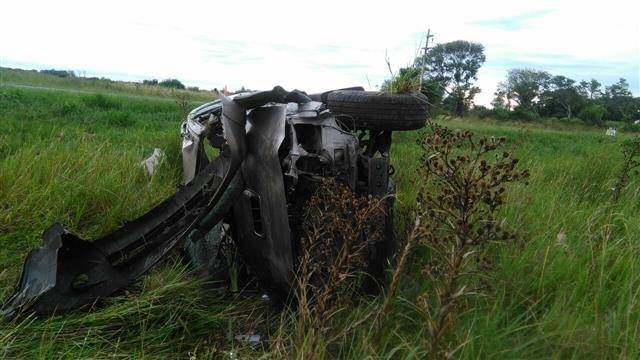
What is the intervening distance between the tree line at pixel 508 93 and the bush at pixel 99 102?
29.4 ft

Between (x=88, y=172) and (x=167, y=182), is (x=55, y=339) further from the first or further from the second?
(x=167, y=182)

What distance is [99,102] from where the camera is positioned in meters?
14.2

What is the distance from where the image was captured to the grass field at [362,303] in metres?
2.33

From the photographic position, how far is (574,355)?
7.01 feet

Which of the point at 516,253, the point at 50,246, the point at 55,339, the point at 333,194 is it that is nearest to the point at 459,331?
the point at 333,194

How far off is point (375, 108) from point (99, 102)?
12.2 meters

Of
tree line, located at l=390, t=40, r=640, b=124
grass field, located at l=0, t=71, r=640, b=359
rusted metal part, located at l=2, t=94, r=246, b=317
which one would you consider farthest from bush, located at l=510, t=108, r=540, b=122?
rusted metal part, located at l=2, t=94, r=246, b=317

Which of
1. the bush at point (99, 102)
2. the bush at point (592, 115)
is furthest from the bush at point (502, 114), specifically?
the bush at point (99, 102)

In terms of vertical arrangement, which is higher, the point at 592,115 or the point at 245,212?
the point at 245,212

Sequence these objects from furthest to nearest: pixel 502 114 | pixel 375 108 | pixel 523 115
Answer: pixel 523 115 → pixel 502 114 → pixel 375 108

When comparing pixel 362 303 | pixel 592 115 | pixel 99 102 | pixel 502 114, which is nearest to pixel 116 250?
pixel 362 303

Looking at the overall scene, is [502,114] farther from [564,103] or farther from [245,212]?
[245,212]

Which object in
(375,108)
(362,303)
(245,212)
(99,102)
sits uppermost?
(375,108)

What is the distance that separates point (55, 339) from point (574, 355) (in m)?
2.27
